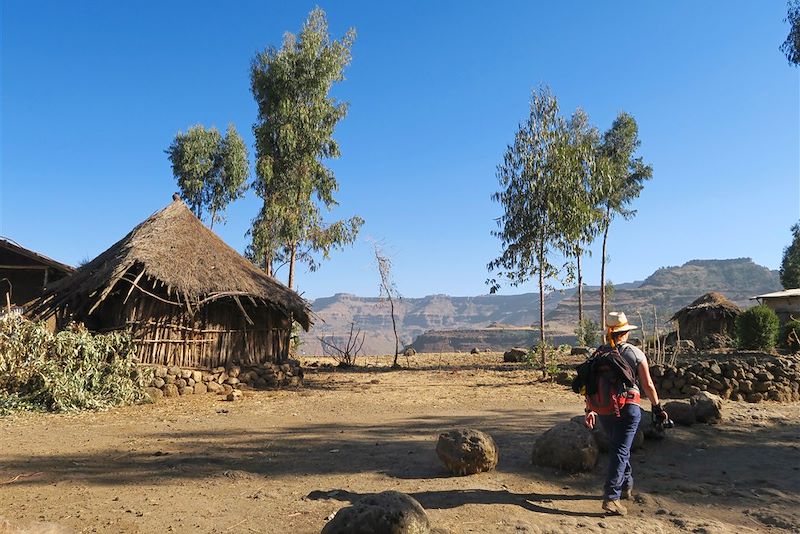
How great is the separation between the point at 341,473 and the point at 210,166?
89.2ft

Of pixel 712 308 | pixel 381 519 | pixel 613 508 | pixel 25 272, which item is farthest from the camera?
pixel 712 308

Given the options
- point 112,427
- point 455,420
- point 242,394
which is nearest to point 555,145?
point 455,420

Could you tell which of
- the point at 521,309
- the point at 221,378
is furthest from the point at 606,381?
the point at 521,309

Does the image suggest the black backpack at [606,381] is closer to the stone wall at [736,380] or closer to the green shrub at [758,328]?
the stone wall at [736,380]

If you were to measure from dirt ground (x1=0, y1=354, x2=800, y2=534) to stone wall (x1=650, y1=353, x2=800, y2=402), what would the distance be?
66cm

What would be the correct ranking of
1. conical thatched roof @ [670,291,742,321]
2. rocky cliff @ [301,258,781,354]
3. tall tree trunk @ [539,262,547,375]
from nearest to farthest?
tall tree trunk @ [539,262,547,375] → conical thatched roof @ [670,291,742,321] → rocky cliff @ [301,258,781,354]

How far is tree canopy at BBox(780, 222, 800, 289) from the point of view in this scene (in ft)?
125

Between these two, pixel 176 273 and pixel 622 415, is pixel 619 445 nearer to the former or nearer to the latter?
pixel 622 415

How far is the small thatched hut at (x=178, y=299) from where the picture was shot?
12.2 metres

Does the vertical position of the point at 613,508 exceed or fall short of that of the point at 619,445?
it falls short

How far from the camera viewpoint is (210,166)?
30.0 m

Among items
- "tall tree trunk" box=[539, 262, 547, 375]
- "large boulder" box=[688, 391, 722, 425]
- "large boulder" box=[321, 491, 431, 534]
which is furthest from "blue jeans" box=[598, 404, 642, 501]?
"tall tree trunk" box=[539, 262, 547, 375]

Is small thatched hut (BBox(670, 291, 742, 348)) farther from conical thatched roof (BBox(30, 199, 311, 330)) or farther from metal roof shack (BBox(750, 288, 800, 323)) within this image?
conical thatched roof (BBox(30, 199, 311, 330))

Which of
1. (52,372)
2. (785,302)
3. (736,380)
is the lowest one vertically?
(52,372)
